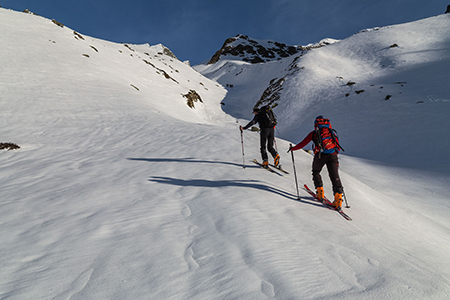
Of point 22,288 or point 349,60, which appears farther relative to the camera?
point 349,60

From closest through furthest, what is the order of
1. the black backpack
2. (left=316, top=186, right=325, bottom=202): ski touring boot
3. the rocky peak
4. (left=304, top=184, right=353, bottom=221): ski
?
(left=304, top=184, right=353, bottom=221): ski < (left=316, top=186, right=325, bottom=202): ski touring boot < the black backpack < the rocky peak

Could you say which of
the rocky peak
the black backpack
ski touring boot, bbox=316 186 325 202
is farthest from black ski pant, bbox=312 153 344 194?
the rocky peak

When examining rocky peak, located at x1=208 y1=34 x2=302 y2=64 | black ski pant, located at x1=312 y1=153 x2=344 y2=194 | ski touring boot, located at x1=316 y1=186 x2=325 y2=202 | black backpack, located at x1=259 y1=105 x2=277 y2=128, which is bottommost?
ski touring boot, located at x1=316 y1=186 x2=325 y2=202

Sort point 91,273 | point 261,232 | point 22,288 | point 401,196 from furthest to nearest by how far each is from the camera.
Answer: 1. point 401,196
2. point 261,232
3. point 91,273
4. point 22,288

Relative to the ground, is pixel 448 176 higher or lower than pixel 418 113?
lower

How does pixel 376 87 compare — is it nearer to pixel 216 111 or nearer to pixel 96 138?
pixel 216 111

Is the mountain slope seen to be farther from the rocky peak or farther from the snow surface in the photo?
the rocky peak

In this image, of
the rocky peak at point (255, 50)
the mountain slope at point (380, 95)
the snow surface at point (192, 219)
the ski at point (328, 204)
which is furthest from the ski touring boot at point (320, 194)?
the rocky peak at point (255, 50)

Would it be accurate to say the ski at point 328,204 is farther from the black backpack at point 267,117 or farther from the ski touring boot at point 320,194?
the black backpack at point 267,117

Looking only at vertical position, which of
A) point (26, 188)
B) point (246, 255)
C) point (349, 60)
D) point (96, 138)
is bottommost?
point (246, 255)

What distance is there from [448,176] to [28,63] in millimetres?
30457

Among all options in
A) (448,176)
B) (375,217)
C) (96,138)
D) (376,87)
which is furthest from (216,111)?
(375,217)

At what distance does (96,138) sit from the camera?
1030 centimetres

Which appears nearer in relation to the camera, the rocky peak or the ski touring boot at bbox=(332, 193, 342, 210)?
the ski touring boot at bbox=(332, 193, 342, 210)
